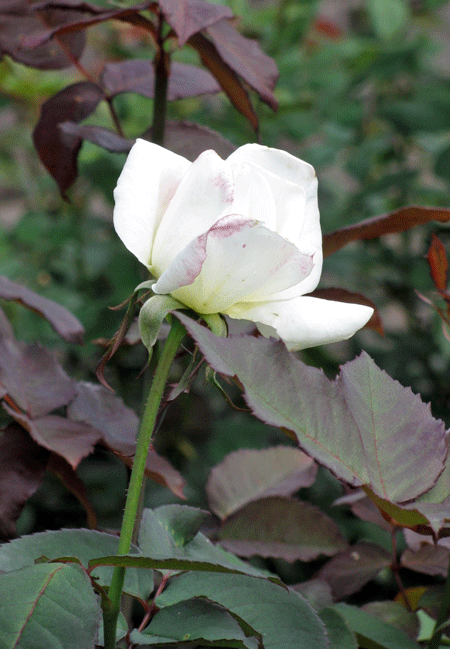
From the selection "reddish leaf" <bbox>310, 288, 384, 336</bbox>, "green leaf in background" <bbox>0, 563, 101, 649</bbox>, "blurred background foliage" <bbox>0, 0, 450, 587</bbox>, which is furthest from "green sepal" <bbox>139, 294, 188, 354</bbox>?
"blurred background foliage" <bbox>0, 0, 450, 587</bbox>

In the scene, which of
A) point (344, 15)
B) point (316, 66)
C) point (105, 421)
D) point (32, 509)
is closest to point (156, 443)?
point (32, 509)

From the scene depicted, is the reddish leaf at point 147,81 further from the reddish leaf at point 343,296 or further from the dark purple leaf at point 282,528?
the dark purple leaf at point 282,528

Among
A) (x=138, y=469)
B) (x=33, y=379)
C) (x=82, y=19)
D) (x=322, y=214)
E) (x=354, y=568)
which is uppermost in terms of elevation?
(x=82, y=19)

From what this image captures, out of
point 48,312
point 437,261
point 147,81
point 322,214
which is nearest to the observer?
point 437,261

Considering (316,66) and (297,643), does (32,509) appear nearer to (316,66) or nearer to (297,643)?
(297,643)

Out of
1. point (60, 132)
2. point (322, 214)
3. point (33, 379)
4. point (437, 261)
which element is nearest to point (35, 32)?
point (60, 132)

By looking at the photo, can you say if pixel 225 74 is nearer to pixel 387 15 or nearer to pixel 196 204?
pixel 196 204

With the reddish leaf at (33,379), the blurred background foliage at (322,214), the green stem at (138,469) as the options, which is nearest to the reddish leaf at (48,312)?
the reddish leaf at (33,379)
